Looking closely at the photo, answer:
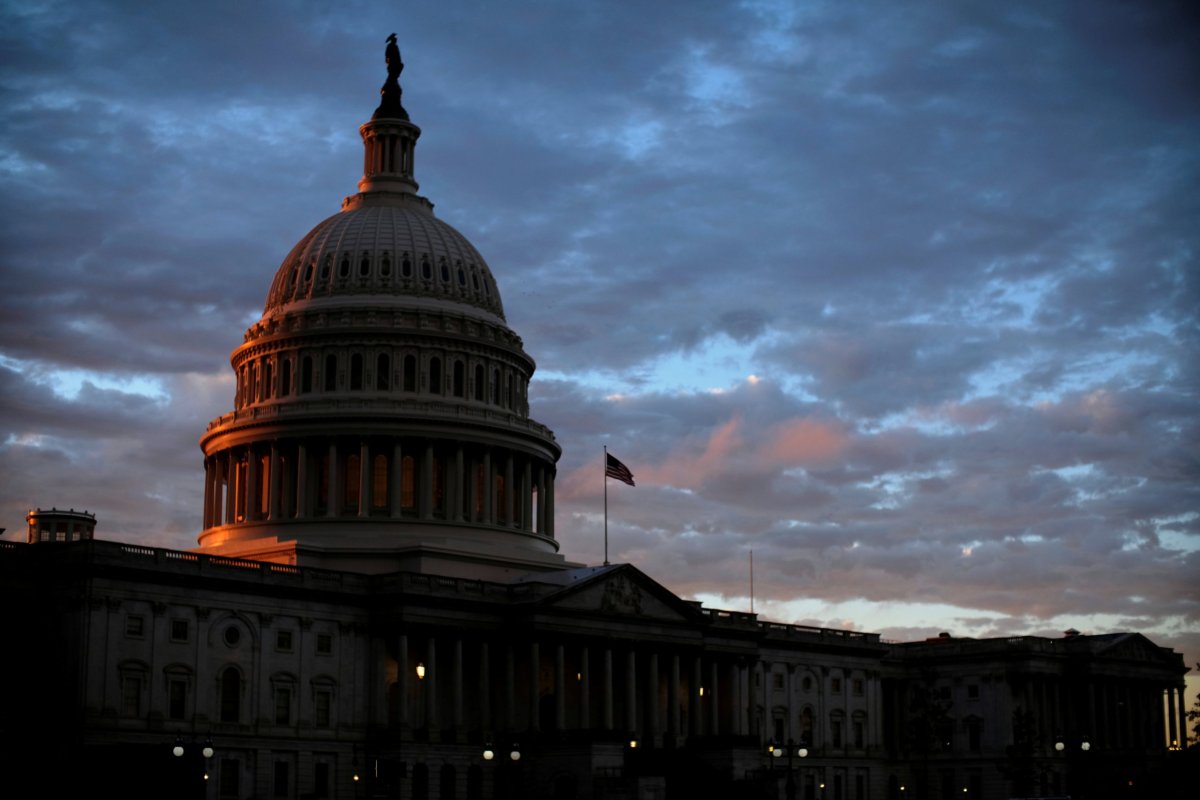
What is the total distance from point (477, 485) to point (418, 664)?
2182 centimetres

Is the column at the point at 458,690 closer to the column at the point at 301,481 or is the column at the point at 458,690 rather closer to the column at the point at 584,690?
the column at the point at 584,690

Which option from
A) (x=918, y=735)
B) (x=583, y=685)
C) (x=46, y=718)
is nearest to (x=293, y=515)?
(x=583, y=685)

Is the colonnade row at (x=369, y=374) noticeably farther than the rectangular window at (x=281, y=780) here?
Yes

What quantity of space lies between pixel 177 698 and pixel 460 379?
41.7 metres

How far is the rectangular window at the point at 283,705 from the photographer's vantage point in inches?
4402

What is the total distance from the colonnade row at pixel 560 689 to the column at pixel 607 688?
0.22 feet

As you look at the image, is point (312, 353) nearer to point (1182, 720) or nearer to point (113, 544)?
point (113, 544)

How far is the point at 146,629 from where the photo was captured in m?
105

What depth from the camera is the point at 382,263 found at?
142000 mm

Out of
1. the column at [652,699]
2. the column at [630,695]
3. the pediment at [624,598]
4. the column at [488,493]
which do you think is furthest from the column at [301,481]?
the column at [652,699]

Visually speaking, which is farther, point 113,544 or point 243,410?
point 243,410

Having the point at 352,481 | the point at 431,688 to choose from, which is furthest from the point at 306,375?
the point at 431,688

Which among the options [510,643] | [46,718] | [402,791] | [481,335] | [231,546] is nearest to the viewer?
[46,718]

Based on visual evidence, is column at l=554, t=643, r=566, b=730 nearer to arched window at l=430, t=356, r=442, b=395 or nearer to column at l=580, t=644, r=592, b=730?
column at l=580, t=644, r=592, b=730
